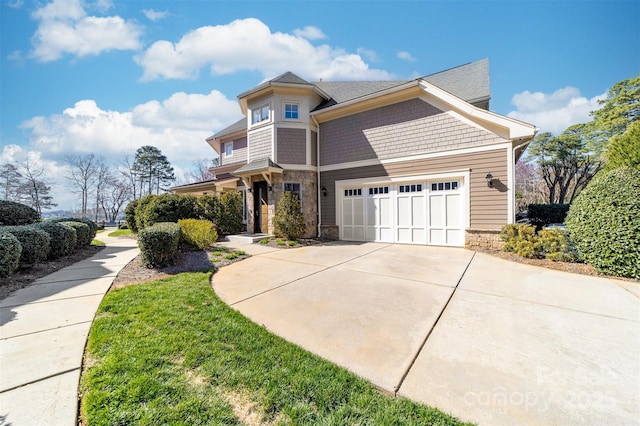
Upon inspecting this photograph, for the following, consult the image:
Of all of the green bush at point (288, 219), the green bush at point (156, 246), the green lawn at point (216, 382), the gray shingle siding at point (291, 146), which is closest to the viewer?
the green lawn at point (216, 382)

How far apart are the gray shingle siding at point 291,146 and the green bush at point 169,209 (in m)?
4.52

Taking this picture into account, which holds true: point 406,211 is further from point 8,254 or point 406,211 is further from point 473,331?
point 8,254

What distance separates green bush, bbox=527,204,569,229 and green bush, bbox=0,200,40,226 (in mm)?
23116

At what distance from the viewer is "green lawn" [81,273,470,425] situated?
5.96 ft

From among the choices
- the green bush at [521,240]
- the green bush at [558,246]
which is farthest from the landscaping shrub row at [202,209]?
the green bush at [558,246]

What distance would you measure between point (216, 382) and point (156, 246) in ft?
16.2

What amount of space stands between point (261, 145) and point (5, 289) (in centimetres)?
897

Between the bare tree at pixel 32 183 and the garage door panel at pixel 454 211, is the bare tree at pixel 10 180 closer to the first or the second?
the bare tree at pixel 32 183

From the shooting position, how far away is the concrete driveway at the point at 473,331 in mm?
2027

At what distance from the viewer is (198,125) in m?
27.2

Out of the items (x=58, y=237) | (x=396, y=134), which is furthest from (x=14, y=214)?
(x=396, y=134)

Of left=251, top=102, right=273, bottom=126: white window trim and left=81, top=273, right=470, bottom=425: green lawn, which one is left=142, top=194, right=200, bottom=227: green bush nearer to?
left=251, top=102, right=273, bottom=126: white window trim

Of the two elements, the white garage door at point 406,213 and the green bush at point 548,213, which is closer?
the white garage door at point 406,213

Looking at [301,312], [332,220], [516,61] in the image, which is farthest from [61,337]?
[516,61]
